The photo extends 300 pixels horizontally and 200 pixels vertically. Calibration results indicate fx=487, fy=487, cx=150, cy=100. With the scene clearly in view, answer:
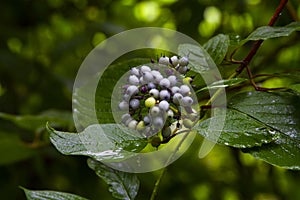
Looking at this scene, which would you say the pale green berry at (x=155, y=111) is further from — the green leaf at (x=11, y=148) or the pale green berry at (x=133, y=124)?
the green leaf at (x=11, y=148)

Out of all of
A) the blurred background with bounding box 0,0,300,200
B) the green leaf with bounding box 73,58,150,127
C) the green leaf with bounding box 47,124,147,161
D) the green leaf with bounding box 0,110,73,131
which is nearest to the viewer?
the green leaf with bounding box 47,124,147,161

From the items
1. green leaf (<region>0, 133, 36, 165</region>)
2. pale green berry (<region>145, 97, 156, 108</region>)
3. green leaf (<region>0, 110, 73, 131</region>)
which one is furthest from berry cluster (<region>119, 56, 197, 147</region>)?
green leaf (<region>0, 133, 36, 165</region>)

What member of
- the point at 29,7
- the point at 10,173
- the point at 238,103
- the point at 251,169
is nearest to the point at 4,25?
the point at 29,7

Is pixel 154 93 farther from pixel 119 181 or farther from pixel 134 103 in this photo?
pixel 119 181

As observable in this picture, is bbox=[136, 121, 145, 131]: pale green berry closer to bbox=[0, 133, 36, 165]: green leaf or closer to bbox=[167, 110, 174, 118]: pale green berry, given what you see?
bbox=[167, 110, 174, 118]: pale green berry

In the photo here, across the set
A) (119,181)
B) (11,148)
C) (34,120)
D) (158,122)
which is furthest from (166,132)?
(11,148)

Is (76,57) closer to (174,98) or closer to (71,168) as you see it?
(71,168)

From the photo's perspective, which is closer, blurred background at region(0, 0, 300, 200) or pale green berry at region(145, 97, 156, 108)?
pale green berry at region(145, 97, 156, 108)

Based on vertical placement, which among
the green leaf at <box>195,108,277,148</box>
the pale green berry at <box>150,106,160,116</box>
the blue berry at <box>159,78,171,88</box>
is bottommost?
the green leaf at <box>195,108,277,148</box>
